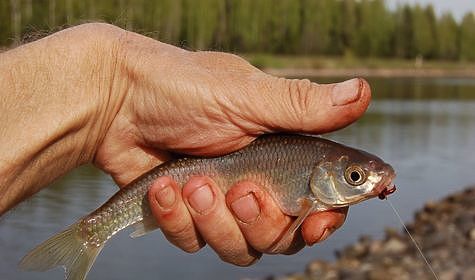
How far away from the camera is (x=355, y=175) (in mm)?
4027

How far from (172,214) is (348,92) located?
45.6 inches

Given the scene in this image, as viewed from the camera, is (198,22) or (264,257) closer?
(264,257)

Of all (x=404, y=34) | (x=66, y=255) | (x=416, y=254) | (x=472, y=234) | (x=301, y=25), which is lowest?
(x=404, y=34)

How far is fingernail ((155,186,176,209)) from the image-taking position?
4.16m

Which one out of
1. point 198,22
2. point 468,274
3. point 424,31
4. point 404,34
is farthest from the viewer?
point 424,31

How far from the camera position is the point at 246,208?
4234 mm

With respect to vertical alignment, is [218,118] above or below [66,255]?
above

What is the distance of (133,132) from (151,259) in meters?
9.31

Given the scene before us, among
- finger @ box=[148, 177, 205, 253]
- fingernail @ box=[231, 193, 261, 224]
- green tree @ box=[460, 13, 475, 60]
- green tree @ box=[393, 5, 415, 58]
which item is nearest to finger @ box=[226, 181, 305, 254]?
fingernail @ box=[231, 193, 261, 224]

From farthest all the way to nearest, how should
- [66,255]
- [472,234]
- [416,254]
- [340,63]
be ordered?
[340,63] → [472,234] → [416,254] → [66,255]

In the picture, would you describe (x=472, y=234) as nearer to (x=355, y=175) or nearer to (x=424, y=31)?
(x=355, y=175)

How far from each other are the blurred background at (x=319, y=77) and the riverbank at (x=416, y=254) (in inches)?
18.6

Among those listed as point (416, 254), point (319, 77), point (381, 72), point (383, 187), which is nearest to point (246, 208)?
point (383, 187)

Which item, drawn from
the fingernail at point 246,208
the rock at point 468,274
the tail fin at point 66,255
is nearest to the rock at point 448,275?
the rock at point 468,274
